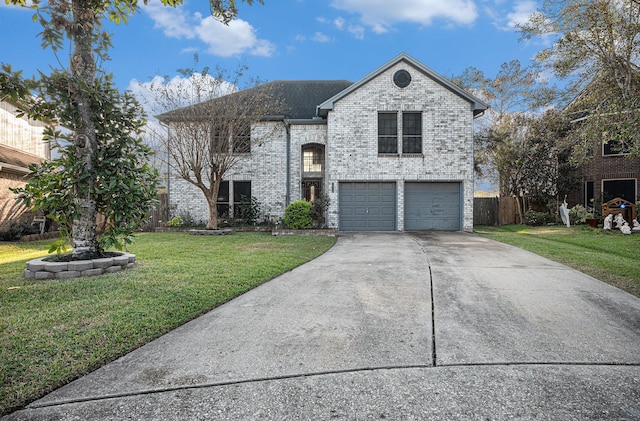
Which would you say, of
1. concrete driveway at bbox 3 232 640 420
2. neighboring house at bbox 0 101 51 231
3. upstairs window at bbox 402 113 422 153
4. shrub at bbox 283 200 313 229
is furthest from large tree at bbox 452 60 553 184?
neighboring house at bbox 0 101 51 231

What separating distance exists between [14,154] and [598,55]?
19866 millimetres

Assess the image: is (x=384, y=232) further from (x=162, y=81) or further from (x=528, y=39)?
(x=162, y=81)

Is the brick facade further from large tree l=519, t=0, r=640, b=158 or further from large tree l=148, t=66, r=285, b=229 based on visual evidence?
large tree l=148, t=66, r=285, b=229

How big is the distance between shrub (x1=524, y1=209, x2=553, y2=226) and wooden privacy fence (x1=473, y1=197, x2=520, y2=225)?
2027 mm

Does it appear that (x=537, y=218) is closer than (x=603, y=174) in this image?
No

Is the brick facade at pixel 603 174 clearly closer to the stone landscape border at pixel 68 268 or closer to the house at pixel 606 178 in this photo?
the house at pixel 606 178

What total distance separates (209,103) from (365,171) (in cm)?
680

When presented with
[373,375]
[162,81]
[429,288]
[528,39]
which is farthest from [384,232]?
[373,375]

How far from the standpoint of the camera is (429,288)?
5465 mm

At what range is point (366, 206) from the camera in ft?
51.5

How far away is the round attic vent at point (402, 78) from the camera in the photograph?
1539 centimetres

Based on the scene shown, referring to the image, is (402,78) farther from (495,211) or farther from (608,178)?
(608,178)

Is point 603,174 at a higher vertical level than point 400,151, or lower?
lower

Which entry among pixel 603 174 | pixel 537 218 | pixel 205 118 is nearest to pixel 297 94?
pixel 205 118
